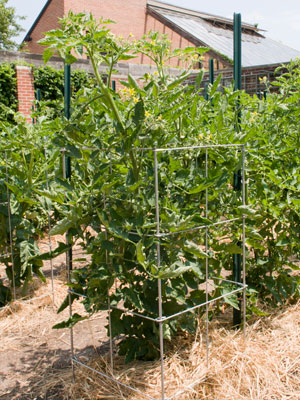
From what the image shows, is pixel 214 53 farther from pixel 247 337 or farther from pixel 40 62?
pixel 247 337

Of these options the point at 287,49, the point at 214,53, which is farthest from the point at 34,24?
the point at 287,49

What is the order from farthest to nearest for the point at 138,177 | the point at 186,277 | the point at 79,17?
the point at 186,277 < the point at 138,177 < the point at 79,17

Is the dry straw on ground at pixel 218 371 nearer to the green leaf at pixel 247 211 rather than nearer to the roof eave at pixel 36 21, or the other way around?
the green leaf at pixel 247 211

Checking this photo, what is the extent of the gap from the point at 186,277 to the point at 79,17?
116 cm

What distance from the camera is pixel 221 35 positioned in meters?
23.0

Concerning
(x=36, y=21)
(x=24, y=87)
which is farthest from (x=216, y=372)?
(x=36, y=21)

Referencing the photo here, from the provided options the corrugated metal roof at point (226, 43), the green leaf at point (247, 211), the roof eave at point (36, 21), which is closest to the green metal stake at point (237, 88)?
the green leaf at point (247, 211)

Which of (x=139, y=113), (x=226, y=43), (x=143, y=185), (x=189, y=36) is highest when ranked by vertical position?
(x=189, y=36)

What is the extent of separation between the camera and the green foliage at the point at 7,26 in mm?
27603

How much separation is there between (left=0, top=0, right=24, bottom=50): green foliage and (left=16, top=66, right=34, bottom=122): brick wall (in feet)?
69.8

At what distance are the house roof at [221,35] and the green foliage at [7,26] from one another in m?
9.62

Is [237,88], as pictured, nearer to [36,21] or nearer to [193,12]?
[36,21]

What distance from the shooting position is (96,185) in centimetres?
186

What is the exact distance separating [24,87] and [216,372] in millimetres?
8288
